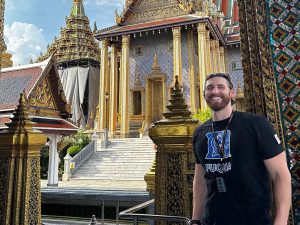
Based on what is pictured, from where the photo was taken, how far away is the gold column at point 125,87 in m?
18.2

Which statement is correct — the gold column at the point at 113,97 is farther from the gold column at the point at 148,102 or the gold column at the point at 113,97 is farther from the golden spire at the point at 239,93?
the golden spire at the point at 239,93

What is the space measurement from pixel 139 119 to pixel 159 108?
1.47 m

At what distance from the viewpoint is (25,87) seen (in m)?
10.1

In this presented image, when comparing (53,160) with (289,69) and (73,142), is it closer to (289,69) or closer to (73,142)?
(73,142)

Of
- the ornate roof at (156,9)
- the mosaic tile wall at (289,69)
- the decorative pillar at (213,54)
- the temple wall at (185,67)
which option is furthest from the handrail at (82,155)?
the mosaic tile wall at (289,69)

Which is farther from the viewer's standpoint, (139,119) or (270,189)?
(139,119)

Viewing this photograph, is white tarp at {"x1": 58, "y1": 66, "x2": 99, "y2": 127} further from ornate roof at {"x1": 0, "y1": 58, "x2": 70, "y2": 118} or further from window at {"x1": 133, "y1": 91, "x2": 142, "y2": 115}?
ornate roof at {"x1": 0, "y1": 58, "x2": 70, "y2": 118}

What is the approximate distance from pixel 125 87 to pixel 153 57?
2855 millimetres

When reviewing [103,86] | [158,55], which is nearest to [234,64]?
[158,55]

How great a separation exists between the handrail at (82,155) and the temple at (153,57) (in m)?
3.29

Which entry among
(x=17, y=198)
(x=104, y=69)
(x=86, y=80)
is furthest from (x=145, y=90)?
(x=17, y=198)

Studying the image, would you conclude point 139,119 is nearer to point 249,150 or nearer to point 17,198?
point 17,198

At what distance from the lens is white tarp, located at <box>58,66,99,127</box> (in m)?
26.5

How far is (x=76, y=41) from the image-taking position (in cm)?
2878
